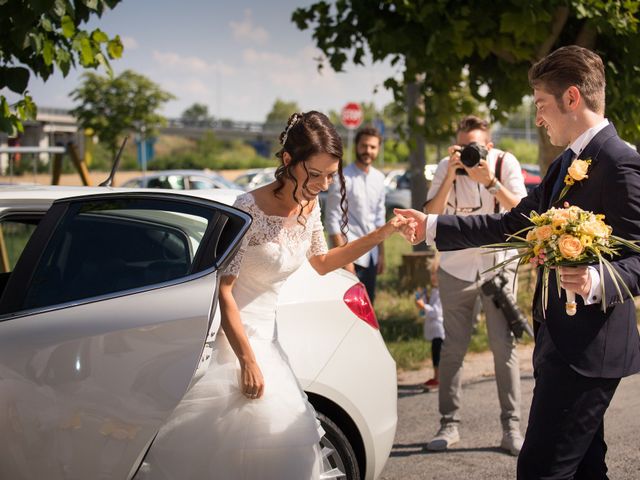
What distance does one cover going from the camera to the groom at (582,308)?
2.77m

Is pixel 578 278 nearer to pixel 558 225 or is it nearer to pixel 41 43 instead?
pixel 558 225

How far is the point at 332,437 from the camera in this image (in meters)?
3.70

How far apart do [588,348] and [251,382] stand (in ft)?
4.06

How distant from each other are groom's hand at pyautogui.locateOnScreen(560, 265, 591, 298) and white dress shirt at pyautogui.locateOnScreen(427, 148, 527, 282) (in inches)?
97.8

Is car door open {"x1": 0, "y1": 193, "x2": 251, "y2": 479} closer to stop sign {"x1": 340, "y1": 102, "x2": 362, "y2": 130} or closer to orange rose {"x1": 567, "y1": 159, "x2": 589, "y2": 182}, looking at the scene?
orange rose {"x1": 567, "y1": 159, "x2": 589, "y2": 182}

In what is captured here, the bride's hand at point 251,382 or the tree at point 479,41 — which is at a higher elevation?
the tree at point 479,41

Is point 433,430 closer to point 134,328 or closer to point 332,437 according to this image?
point 332,437

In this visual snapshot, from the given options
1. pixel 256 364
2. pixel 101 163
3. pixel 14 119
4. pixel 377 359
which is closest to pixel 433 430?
pixel 377 359

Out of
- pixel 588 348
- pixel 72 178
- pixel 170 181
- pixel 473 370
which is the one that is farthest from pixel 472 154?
pixel 72 178

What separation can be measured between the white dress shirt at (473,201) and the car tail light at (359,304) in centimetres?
144

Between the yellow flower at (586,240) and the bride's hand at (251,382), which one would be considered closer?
the yellow flower at (586,240)

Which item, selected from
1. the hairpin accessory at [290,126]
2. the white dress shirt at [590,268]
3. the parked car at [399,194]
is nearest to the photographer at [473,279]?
the white dress shirt at [590,268]

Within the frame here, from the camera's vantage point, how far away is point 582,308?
9.35ft

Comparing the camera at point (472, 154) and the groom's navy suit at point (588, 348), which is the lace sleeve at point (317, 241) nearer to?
the groom's navy suit at point (588, 348)
